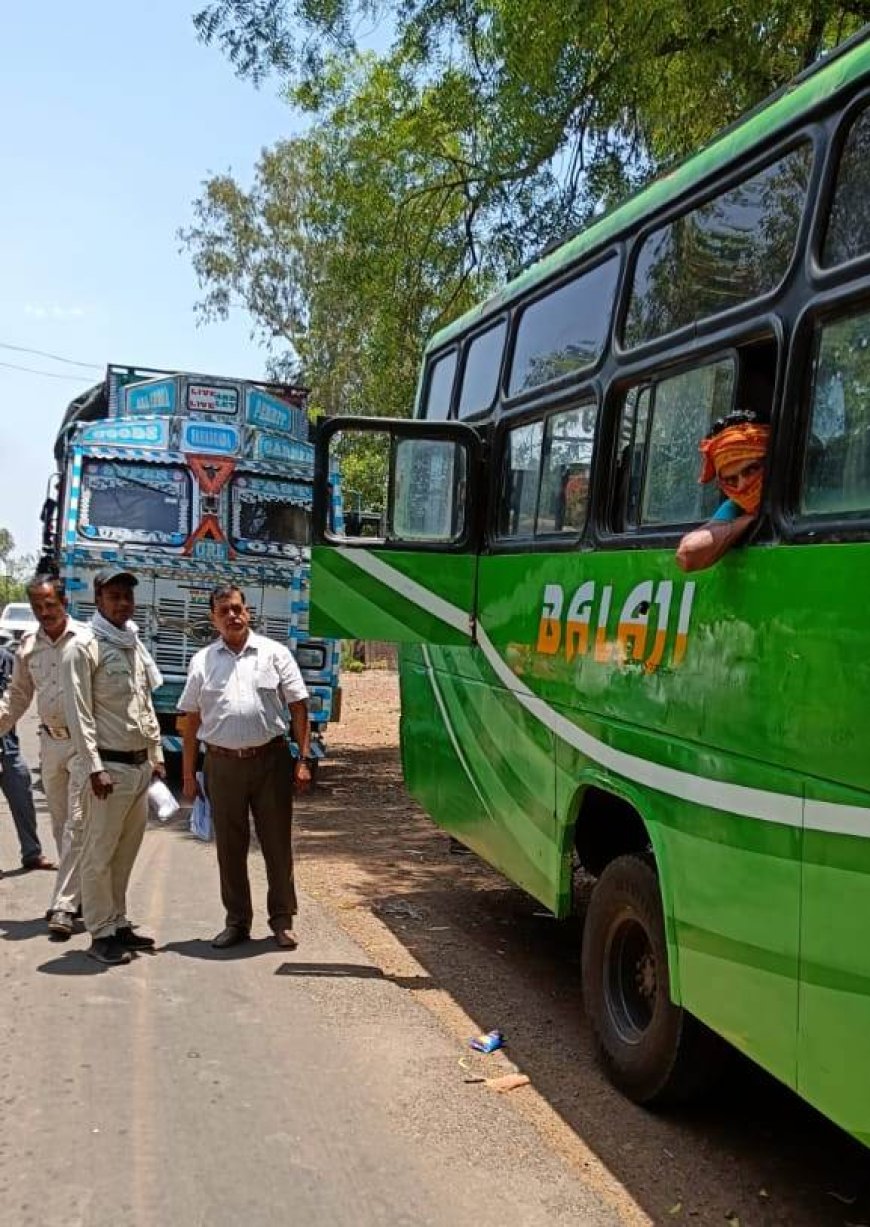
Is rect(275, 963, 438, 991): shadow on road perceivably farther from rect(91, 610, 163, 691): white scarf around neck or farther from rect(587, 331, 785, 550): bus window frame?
rect(587, 331, 785, 550): bus window frame

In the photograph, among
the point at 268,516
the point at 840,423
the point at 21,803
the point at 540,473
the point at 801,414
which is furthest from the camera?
the point at 268,516

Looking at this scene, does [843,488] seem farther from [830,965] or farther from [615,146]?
[615,146]

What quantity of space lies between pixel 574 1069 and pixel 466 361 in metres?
4.06

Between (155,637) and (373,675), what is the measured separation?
20.5 meters

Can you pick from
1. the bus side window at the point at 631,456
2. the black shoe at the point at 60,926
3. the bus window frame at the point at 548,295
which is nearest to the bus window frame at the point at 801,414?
the bus side window at the point at 631,456

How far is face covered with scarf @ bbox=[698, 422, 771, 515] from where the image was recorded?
362 centimetres

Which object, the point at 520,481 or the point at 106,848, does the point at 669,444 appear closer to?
the point at 520,481

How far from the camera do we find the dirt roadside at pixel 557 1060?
3.94m

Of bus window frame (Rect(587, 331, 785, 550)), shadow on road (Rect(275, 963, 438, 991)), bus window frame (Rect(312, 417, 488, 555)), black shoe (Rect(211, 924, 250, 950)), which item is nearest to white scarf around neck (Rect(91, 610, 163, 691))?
bus window frame (Rect(312, 417, 488, 555))

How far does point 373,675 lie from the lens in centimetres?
3253

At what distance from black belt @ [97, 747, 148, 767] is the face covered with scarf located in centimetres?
375

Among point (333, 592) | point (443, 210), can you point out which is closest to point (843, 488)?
point (333, 592)

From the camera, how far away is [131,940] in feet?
21.1

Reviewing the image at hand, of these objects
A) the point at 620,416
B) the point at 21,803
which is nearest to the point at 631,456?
the point at 620,416
